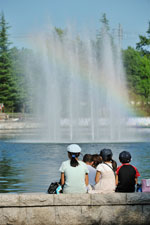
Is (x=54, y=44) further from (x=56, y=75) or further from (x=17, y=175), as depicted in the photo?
(x=17, y=175)

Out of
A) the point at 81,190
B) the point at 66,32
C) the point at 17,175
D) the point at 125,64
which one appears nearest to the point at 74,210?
the point at 81,190

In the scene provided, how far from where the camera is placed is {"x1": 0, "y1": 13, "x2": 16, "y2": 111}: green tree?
8250 cm

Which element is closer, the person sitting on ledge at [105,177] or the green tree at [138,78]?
the person sitting on ledge at [105,177]

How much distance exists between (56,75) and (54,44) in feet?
8.54

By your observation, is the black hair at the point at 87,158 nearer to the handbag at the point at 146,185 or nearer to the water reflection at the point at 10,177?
the handbag at the point at 146,185

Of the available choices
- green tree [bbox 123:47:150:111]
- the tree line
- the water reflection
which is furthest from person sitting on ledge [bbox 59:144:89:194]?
green tree [bbox 123:47:150:111]

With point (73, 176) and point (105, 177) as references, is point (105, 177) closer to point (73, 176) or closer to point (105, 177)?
point (105, 177)

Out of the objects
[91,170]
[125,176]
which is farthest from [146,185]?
[91,170]

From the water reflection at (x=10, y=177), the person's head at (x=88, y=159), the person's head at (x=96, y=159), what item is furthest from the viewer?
the water reflection at (x=10, y=177)

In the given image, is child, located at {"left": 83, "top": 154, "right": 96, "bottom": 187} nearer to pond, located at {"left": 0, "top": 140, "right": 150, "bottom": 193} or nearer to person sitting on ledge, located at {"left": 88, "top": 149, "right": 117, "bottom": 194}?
person sitting on ledge, located at {"left": 88, "top": 149, "right": 117, "bottom": 194}

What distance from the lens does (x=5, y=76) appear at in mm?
82750

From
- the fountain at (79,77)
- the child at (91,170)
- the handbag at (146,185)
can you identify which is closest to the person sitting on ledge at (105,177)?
the handbag at (146,185)

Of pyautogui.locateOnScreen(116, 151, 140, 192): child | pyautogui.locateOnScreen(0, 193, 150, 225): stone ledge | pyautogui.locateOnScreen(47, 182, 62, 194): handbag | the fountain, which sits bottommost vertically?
pyautogui.locateOnScreen(0, 193, 150, 225): stone ledge

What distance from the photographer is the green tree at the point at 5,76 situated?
82500 mm
